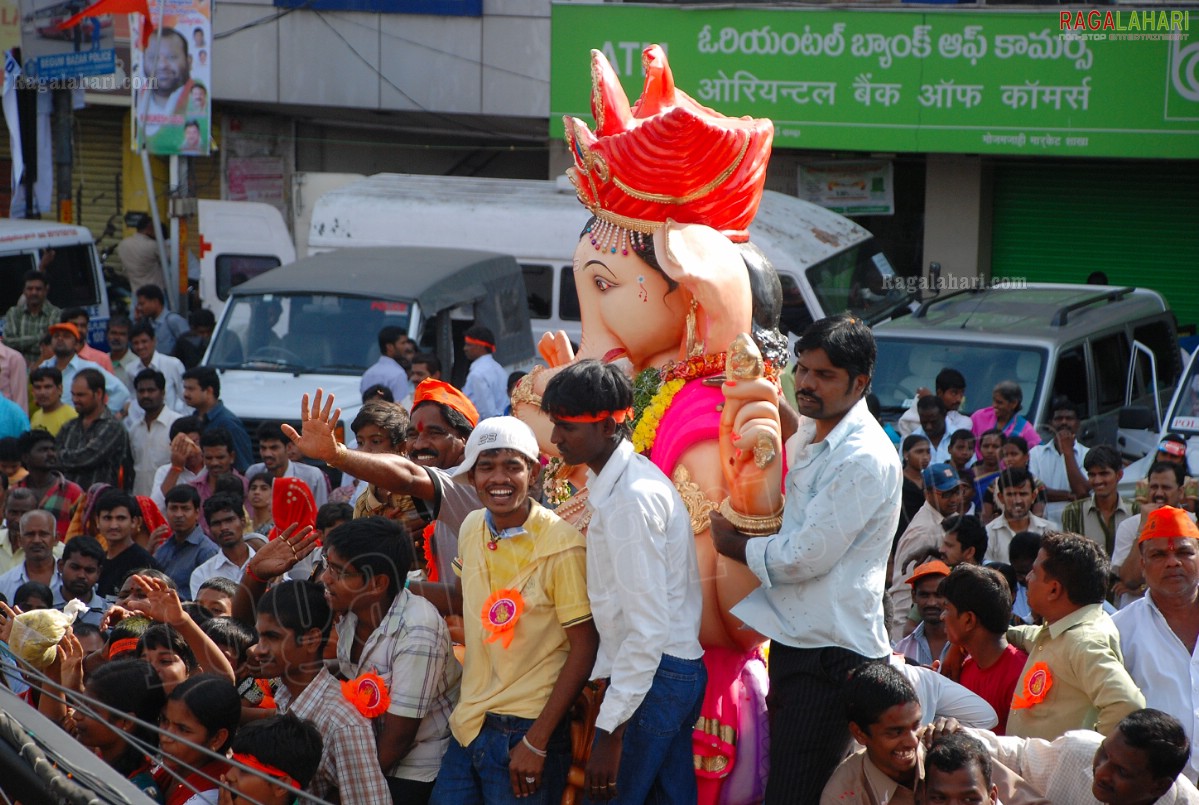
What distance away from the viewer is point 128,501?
717 centimetres

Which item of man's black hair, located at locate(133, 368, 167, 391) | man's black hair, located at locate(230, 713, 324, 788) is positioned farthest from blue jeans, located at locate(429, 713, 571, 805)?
man's black hair, located at locate(133, 368, 167, 391)

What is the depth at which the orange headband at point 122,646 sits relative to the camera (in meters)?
5.04

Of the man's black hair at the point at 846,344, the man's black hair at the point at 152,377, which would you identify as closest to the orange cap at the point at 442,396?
the man's black hair at the point at 846,344

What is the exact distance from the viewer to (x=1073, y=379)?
1013cm

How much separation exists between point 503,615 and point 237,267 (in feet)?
40.6

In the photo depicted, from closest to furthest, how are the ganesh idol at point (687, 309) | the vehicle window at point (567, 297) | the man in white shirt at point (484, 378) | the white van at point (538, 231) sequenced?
1. the ganesh idol at point (687, 309)
2. the man in white shirt at point (484, 378)
3. the white van at point (538, 231)
4. the vehicle window at point (567, 297)

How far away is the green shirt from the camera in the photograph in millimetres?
4367

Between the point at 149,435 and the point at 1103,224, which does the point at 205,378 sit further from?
the point at 1103,224

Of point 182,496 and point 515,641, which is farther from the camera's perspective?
point 182,496

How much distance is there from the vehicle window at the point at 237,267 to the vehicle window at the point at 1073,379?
855cm

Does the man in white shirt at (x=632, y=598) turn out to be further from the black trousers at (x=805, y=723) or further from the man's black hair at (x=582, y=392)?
the black trousers at (x=805, y=723)

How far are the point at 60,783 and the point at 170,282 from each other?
46.6 feet

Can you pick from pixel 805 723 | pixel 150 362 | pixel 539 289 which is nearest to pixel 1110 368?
pixel 539 289

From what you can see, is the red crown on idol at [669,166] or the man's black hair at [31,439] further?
the man's black hair at [31,439]
